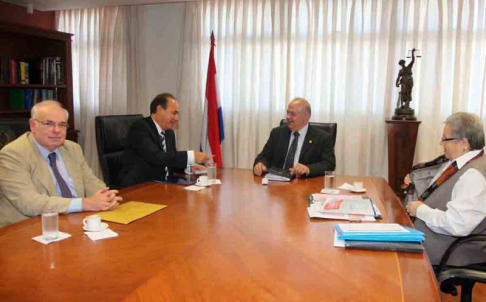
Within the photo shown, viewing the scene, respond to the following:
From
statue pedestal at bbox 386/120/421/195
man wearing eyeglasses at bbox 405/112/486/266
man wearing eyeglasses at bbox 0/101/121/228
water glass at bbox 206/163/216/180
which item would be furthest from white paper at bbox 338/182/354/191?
statue pedestal at bbox 386/120/421/195

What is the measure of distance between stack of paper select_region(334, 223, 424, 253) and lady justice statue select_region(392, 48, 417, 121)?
273 cm

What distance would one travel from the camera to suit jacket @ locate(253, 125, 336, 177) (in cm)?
310

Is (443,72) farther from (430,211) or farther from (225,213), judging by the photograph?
(225,213)

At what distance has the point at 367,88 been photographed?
4.36 metres

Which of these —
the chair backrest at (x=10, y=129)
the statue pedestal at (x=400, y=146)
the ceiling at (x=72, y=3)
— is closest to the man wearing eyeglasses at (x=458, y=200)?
the statue pedestal at (x=400, y=146)

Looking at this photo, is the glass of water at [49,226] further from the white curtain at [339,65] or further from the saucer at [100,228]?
the white curtain at [339,65]

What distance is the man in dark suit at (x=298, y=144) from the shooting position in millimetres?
3158

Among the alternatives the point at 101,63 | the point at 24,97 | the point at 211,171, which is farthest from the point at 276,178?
the point at 24,97

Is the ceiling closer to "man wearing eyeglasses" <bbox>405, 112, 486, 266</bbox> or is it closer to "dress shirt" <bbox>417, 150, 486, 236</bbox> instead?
"man wearing eyeglasses" <bbox>405, 112, 486, 266</bbox>

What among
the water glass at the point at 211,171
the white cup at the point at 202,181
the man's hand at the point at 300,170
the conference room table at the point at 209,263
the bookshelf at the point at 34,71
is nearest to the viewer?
the conference room table at the point at 209,263

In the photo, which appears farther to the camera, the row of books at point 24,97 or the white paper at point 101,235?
the row of books at point 24,97

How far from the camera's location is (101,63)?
17.3 feet

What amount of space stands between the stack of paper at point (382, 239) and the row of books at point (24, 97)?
178 inches

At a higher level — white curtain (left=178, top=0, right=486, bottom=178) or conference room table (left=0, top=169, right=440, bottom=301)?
white curtain (left=178, top=0, right=486, bottom=178)
